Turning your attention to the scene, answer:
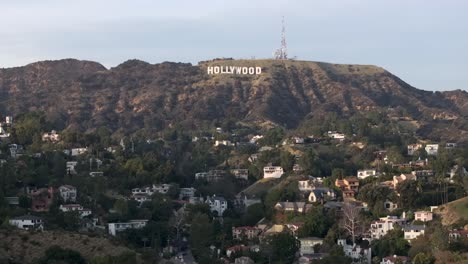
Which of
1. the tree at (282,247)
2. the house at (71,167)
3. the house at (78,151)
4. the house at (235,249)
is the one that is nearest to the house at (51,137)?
the house at (78,151)

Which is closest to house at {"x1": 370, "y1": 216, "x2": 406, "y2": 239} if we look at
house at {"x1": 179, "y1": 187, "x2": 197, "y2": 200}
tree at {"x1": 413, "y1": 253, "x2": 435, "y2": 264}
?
tree at {"x1": 413, "y1": 253, "x2": 435, "y2": 264}

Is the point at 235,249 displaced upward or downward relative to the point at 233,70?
downward

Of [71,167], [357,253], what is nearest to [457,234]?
[357,253]

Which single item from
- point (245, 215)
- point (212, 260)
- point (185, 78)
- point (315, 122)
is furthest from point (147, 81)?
point (212, 260)

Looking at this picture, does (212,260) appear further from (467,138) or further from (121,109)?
(121,109)

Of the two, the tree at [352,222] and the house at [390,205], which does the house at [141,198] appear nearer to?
the tree at [352,222]

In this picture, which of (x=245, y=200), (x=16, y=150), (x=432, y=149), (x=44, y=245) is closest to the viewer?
(x=44, y=245)

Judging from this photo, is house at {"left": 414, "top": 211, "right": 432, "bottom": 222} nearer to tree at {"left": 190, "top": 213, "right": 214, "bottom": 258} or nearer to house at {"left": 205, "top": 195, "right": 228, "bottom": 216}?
tree at {"left": 190, "top": 213, "right": 214, "bottom": 258}

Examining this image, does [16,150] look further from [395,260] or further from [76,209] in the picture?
[395,260]
